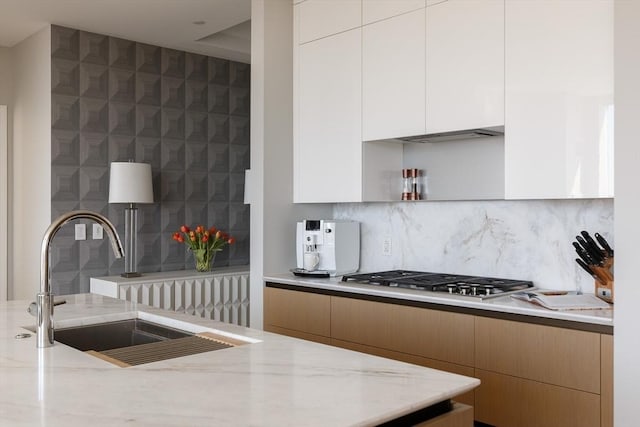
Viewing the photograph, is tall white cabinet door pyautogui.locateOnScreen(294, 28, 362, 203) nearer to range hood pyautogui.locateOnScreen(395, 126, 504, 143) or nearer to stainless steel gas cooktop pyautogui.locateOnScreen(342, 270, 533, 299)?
range hood pyautogui.locateOnScreen(395, 126, 504, 143)

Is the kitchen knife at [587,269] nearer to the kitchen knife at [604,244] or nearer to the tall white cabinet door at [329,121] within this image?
the kitchen knife at [604,244]

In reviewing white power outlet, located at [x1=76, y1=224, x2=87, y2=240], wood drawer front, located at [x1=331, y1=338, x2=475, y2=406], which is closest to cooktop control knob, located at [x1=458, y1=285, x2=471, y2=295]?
wood drawer front, located at [x1=331, y1=338, x2=475, y2=406]

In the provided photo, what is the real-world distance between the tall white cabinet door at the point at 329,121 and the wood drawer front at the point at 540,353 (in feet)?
3.95

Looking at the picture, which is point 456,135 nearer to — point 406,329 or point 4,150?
point 406,329

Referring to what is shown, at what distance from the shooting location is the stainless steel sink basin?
2.13 metres

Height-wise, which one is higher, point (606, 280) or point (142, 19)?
point (142, 19)

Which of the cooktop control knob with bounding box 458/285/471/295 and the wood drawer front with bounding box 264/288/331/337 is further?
the wood drawer front with bounding box 264/288/331/337

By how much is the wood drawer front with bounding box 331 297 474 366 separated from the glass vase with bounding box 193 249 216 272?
5.76ft

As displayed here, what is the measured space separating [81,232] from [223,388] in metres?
3.47

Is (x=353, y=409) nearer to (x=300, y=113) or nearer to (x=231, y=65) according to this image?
(x=300, y=113)

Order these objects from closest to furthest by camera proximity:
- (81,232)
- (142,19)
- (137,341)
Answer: (137,341)
(142,19)
(81,232)

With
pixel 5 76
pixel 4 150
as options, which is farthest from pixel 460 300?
pixel 5 76

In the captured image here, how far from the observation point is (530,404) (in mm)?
2500

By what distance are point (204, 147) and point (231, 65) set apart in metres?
0.78
